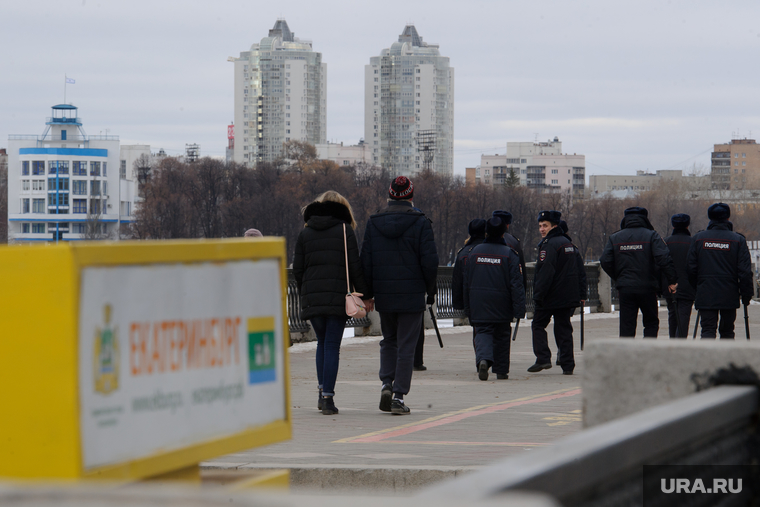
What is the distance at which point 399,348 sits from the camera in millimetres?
8766

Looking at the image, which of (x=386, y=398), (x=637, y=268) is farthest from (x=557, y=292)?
(x=386, y=398)

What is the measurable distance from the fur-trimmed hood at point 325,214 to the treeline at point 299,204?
327ft

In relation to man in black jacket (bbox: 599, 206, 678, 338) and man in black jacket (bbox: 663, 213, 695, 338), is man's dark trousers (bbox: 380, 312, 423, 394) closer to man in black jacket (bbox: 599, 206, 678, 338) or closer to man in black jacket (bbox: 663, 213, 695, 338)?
man in black jacket (bbox: 599, 206, 678, 338)

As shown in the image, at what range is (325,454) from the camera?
6.40 metres

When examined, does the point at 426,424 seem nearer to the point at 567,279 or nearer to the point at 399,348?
the point at 399,348

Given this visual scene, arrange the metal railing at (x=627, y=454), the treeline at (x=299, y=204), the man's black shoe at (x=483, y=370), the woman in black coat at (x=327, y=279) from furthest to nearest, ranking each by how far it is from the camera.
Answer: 1. the treeline at (x=299, y=204)
2. the man's black shoe at (x=483, y=370)
3. the woman in black coat at (x=327, y=279)
4. the metal railing at (x=627, y=454)

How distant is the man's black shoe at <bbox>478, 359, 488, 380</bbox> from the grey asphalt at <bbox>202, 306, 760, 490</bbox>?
0.10 metres

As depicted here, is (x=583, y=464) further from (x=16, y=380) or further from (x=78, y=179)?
(x=78, y=179)

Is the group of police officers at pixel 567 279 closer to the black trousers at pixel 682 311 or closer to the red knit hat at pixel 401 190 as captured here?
the black trousers at pixel 682 311

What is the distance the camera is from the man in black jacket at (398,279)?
8.73 m

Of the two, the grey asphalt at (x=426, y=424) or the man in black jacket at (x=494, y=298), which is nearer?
the grey asphalt at (x=426, y=424)

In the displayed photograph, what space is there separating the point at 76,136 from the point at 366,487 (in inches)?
6383

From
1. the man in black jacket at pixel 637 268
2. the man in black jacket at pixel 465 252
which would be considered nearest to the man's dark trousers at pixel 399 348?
the man in black jacket at pixel 465 252

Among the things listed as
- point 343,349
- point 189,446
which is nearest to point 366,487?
point 189,446
